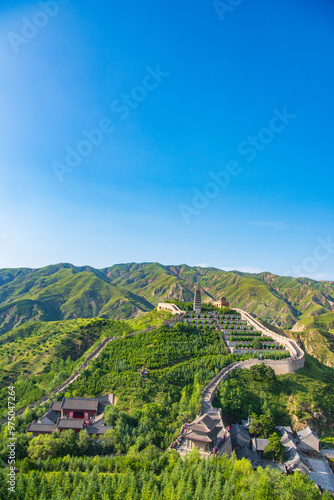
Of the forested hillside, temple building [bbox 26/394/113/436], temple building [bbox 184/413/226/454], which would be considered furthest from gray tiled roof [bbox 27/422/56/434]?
temple building [bbox 184/413/226/454]

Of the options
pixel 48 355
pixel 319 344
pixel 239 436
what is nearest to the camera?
pixel 239 436

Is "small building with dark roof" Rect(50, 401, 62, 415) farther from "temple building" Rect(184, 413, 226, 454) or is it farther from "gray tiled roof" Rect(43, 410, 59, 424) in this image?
"temple building" Rect(184, 413, 226, 454)

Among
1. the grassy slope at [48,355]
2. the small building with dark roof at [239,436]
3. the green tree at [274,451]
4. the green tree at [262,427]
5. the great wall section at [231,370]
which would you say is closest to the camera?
the great wall section at [231,370]

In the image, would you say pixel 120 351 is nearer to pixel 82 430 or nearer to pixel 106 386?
pixel 106 386

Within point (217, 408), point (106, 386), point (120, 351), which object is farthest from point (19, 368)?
point (217, 408)

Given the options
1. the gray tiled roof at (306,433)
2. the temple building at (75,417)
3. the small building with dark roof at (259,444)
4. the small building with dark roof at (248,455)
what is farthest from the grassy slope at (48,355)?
the gray tiled roof at (306,433)

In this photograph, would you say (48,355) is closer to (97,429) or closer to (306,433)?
(97,429)

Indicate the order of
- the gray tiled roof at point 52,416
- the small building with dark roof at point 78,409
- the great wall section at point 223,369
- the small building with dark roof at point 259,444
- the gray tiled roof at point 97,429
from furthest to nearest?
the great wall section at point 223,369 → the small building with dark roof at point 78,409 → the gray tiled roof at point 52,416 → the gray tiled roof at point 97,429 → the small building with dark roof at point 259,444

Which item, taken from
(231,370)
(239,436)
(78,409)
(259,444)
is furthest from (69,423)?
(231,370)

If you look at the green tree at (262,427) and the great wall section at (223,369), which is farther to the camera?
the great wall section at (223,369)

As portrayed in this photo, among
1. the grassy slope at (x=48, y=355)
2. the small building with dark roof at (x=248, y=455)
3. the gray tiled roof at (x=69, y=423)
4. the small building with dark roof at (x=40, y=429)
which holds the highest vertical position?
the grassy slope at (x=48, y=355)

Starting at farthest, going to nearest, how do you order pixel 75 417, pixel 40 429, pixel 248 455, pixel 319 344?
pixel 319 344
pixel 75 417
pixel 40 429
pixel 248 455

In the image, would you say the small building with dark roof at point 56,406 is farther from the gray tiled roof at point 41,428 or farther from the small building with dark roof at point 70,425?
the small building with dark roof at point 70,425
